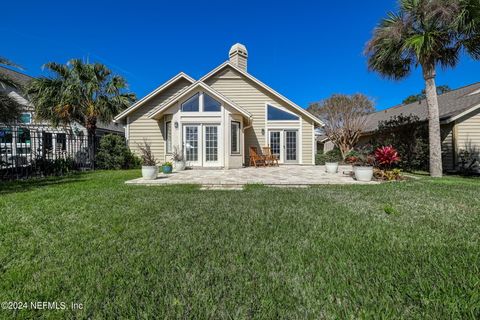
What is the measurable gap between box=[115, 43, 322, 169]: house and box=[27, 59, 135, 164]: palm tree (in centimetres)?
134

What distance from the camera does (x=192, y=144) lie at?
40.4 feet

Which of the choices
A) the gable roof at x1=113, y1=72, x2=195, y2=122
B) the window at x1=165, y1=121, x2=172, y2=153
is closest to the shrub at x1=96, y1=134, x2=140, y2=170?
the gable roof at x1=113, y1=72, x2=195, y2=122

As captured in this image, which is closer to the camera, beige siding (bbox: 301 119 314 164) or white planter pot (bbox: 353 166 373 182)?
white planter pot (bbox: 353 166 373 182)

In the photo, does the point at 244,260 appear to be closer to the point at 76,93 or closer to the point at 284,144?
the point at 284,144

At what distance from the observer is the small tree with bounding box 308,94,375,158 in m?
22.2

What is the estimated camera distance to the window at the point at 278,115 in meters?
15.6

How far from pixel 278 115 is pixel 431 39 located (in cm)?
831

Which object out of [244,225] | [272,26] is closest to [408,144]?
[244,225]

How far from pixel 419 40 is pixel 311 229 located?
9907mm

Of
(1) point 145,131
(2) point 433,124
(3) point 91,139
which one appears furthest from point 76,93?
(2) point 433,124

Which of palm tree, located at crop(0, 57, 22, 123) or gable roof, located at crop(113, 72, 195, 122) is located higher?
gable roof, located at crop(113, 72, 195, 122)

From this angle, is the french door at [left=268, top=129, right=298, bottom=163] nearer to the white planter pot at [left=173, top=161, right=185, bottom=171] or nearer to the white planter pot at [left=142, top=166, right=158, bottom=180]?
the white planter pot at [left=173, top=161, right=185, bottom=171]

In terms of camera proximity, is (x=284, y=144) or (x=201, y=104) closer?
(x=201, y=104)

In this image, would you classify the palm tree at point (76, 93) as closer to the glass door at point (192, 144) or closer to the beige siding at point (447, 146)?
the glass door at point (192, 144)
